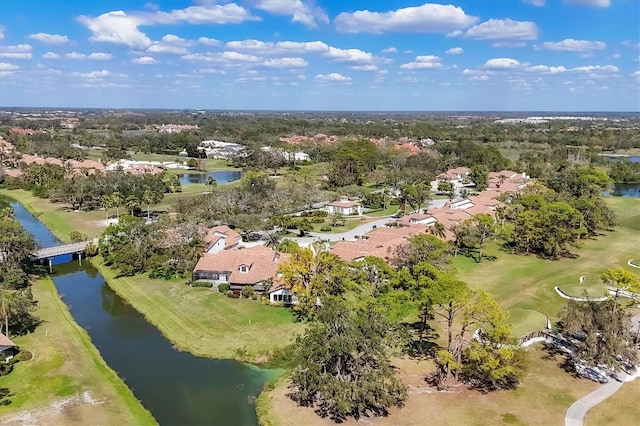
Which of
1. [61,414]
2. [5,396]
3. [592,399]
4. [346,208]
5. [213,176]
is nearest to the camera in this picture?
[61,414]

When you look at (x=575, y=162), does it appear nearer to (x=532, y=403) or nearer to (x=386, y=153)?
(x=386, y=153)

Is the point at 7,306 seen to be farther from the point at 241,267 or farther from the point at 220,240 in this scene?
the point at 220,240

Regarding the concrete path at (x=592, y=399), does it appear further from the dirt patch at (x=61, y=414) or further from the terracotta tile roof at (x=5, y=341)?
the terracotta tile roof at (x=5, y=341)

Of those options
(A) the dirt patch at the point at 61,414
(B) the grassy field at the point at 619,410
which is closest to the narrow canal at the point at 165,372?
(A) the dirt patch at the point at 61,414

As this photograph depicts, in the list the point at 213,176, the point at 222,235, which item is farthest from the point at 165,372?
the point at 213,176

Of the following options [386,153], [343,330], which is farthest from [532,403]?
[386,153]

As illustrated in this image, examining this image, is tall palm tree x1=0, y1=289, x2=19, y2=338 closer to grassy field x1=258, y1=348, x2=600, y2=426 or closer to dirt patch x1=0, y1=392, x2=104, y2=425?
dirt patch x1=0, y1=392, x2=104, y2=425

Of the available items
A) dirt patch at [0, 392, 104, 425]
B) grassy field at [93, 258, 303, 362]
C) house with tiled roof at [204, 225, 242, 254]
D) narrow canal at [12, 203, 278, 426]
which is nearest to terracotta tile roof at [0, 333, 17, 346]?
narrow canal at [12, 203, 278, 426]
